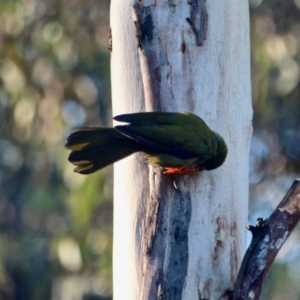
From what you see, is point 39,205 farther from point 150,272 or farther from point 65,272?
point 150,272

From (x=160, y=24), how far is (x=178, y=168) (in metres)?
0.54

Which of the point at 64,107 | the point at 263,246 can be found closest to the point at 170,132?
the point at 263,246

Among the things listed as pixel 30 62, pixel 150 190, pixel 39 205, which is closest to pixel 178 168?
pixel 150 190

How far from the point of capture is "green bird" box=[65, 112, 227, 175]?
8.54ft

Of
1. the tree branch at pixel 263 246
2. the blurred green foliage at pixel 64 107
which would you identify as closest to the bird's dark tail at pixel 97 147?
the tree branch at pixel 263 246

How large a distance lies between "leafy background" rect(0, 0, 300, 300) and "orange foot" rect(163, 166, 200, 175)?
3.88 m

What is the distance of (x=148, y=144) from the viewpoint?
8.55ft

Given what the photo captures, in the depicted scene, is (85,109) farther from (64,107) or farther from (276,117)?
(276,117)

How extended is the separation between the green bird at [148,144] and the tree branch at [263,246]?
377 millimetres

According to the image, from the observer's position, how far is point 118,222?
270 centimetres

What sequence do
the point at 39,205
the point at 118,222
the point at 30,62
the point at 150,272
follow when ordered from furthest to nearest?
the point at 39,205, the point at 30,62, the point at 118,222, the point at 150,272

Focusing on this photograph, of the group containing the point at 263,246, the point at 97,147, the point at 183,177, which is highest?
the point at 97,147

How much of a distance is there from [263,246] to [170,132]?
1.96 ft

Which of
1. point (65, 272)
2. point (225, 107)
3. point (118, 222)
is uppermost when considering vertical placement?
point (225, 107)
